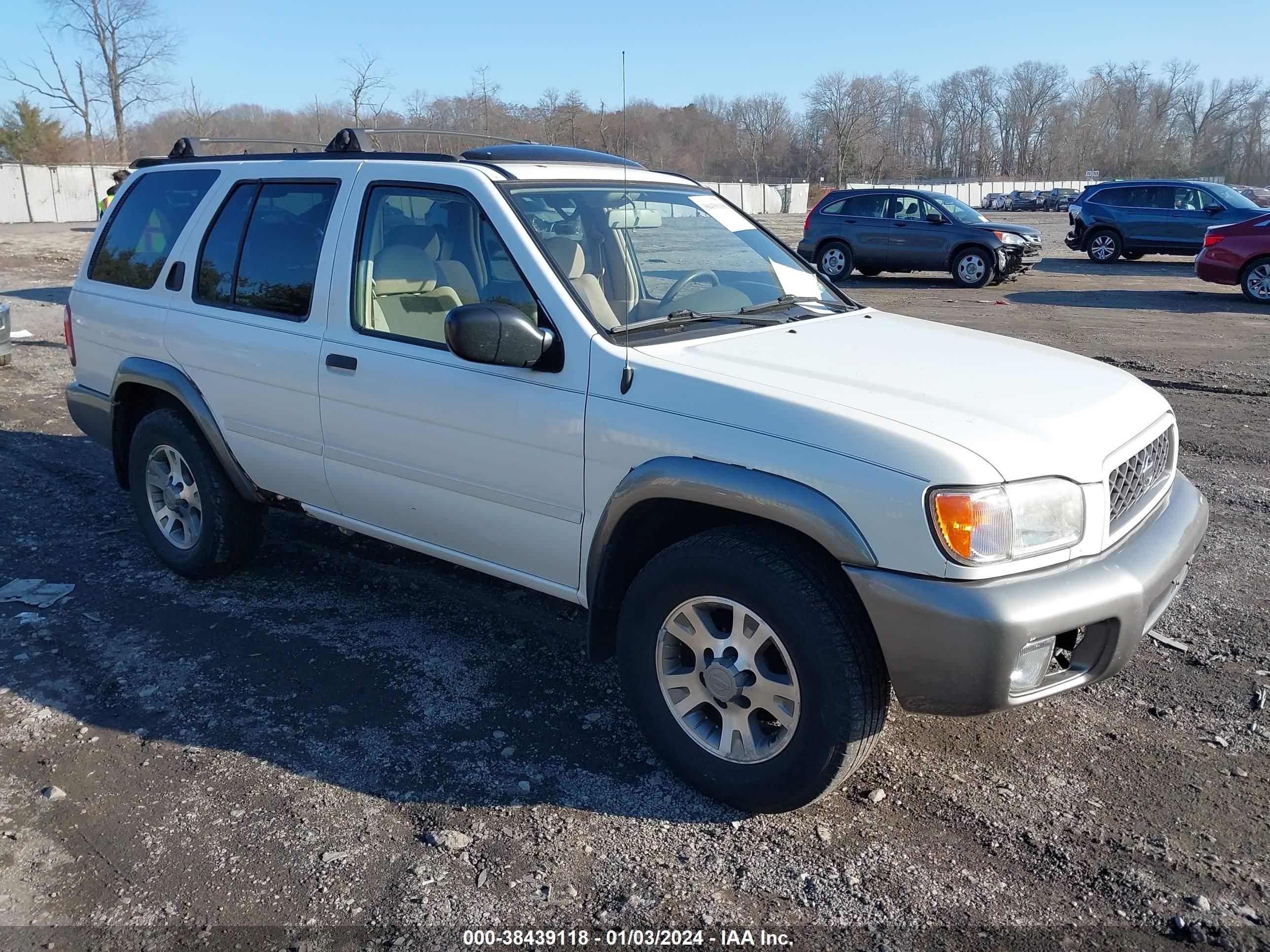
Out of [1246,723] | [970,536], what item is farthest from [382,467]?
[1246,723]

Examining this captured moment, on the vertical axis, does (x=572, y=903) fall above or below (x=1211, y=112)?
below

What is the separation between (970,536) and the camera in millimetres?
2711

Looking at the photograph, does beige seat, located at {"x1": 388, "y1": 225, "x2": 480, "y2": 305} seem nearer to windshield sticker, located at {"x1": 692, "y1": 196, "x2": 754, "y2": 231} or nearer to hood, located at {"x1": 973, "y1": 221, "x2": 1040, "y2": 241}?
windshield sticker, located at {"x1": 692, "y1": 196, "x2": 754, "y2": 231}

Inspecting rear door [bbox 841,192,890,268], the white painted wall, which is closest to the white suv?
rear door [bbox 841,192,890,268]

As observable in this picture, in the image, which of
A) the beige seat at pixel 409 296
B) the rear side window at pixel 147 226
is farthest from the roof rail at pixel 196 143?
the beige seat at pixel 409 296

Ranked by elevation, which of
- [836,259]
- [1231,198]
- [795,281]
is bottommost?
[836,259]

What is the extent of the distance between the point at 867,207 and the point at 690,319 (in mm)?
16914

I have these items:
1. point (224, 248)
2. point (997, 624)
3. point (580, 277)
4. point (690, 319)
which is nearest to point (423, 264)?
point (580, 277)

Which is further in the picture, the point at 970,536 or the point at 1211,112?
the point at 1211,112

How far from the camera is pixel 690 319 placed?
12.2 feet

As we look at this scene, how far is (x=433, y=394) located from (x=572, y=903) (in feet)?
5.98

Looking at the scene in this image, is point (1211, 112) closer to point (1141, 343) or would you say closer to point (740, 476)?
point (1141, 343)

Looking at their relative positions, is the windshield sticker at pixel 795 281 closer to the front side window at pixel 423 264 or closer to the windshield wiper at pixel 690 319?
the windshield wiper at pixel 690 319

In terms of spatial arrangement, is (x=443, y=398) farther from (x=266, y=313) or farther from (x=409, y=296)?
(x=266, y=313)
